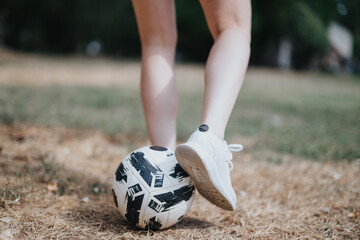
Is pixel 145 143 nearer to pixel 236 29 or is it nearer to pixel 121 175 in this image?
pixel 121 175

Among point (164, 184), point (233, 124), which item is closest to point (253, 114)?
point (233, 124)

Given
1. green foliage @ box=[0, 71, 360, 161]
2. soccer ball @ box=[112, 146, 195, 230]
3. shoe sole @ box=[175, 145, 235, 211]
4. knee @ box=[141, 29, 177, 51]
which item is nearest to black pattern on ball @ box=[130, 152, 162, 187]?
soccer ball @ box=[112, 146, 195, 230]

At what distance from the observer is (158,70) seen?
60.6 inches

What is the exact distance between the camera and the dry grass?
1.30m

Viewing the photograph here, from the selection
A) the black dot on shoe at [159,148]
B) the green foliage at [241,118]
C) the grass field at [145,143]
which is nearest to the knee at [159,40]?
the black dot on shoe at [159,148]

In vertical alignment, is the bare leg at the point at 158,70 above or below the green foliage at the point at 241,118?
above

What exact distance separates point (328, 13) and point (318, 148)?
10.7 ft

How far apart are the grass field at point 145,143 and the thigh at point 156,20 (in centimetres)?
84

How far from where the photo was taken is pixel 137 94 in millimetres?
5738

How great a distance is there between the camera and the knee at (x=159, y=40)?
61.4 inches

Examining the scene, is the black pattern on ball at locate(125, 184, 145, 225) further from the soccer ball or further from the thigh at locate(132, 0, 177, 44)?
the thigh at locate(132, 0, 177, 44)

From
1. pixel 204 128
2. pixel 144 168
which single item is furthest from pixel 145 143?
pixel 204 128

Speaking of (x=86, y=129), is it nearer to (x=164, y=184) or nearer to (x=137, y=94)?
(x=164, y=184)

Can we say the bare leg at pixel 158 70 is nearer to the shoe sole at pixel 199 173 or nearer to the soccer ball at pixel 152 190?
the soccer ball at pixel 152 190
